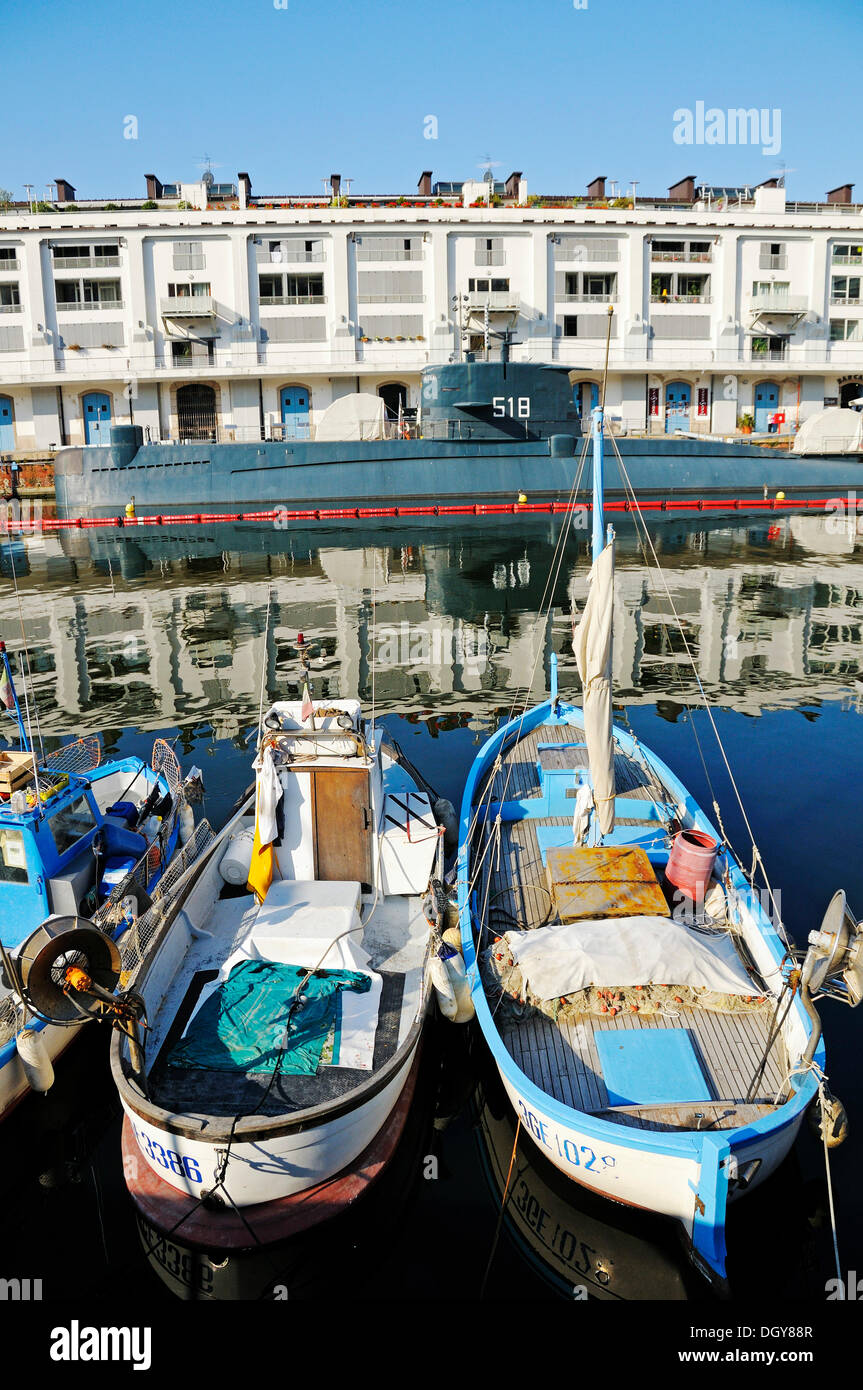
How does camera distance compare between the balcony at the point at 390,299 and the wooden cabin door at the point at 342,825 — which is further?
the balcony at the point at 390,299

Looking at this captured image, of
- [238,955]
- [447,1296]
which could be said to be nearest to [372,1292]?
[447,1296]

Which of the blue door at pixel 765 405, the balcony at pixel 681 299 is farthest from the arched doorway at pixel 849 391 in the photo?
the balcony at pixel 681 299

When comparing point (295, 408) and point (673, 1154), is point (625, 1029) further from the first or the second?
point (295, 408)

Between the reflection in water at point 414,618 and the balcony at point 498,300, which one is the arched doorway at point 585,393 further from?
the reflection in water at point 414,618

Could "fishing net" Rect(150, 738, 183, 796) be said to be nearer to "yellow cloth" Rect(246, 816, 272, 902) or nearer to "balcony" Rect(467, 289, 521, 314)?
"yellow cloth" Rect(246, 816, 272, 902)

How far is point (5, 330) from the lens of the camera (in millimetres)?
68938

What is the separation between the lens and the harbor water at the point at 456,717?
813 centimetres

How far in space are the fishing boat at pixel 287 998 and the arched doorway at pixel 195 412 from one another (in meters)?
63.4

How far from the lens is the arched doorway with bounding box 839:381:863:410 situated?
77375 mm

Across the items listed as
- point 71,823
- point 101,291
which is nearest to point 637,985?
point 71,823

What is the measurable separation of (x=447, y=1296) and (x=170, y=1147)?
8.65ft

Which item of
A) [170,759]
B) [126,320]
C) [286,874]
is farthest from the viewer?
[126,320]

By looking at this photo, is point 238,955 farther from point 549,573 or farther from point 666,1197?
point 549,573
